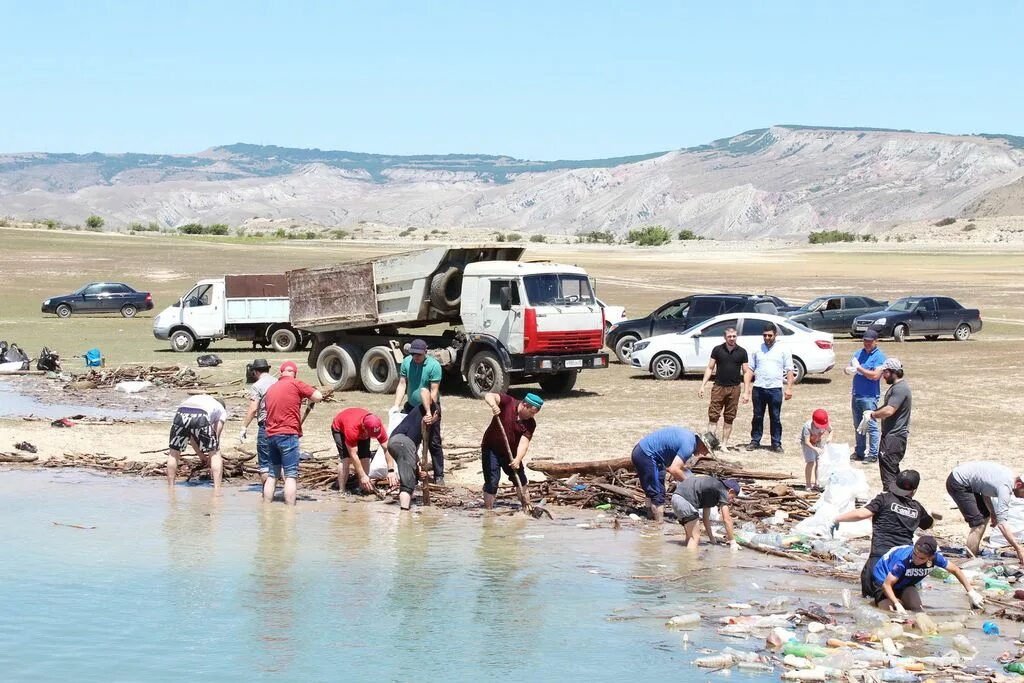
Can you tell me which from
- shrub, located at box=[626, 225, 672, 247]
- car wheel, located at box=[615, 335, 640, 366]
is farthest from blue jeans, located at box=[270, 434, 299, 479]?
shrub, located at box=[626, 225, 672, 247]

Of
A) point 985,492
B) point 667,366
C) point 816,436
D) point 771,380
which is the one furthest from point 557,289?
point 985,492

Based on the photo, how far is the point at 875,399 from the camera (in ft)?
55.8

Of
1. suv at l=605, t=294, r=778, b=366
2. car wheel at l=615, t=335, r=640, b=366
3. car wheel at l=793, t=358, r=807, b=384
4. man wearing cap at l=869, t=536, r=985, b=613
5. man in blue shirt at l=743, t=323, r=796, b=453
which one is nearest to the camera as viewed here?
man wearing cap at l=869, t=536, r=985, b=613

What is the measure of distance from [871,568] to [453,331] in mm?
15234

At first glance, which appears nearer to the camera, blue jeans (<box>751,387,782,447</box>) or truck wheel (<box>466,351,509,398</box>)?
blue jeans (<box>751,387,782,447</box>)

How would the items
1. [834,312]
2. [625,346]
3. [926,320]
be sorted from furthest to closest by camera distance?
1. [834,312]
2. [926,320]
3. [625,346]

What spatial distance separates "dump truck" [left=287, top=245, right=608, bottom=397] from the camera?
2403 centimetres

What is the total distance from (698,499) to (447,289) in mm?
12948

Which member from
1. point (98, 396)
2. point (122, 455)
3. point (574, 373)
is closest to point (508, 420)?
point (122, 455)

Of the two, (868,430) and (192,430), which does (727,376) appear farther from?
(192,430)

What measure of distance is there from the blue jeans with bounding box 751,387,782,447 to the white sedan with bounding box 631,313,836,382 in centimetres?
761

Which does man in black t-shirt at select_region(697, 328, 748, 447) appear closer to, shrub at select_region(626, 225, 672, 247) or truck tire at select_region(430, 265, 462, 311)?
truck tire at select_region(430, 265, 462, 311)

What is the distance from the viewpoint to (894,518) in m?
10.9

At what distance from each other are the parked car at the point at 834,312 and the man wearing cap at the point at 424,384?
1003 inches
